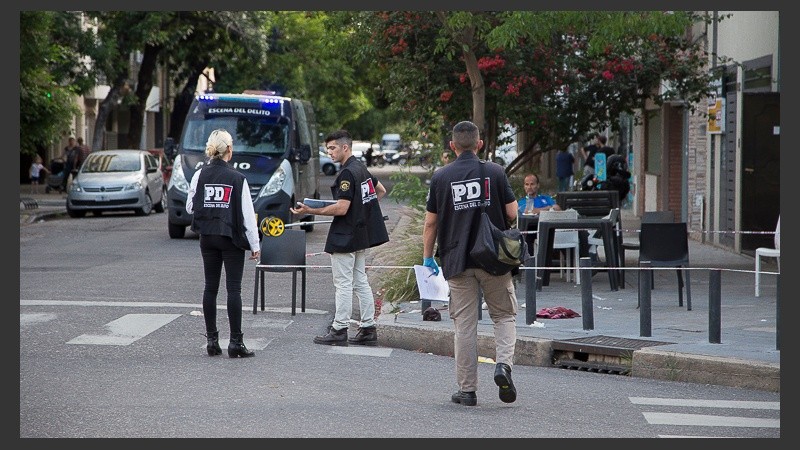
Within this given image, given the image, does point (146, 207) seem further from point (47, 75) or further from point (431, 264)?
point (431, 264)

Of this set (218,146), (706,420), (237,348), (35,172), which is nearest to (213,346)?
(237,348)

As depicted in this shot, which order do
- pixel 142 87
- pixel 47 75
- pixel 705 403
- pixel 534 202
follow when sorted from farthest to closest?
1. pixel 142 87
2. pixel 47 75
3. pixel 534 202
4. pixel 705 403

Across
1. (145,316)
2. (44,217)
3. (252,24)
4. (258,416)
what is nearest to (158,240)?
(44,217)

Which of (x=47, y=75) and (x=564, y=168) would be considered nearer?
(x=564, y=168)

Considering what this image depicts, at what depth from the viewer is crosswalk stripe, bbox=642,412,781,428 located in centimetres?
749


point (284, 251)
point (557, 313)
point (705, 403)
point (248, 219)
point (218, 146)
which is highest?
point (218, 146)

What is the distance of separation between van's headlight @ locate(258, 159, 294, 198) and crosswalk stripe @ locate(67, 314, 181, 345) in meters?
9.58

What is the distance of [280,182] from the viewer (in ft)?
71.7

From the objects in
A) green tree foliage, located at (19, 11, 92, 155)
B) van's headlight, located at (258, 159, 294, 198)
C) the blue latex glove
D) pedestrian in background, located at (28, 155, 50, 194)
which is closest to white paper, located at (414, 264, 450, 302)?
the blue latex glove

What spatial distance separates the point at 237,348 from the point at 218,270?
63 cm

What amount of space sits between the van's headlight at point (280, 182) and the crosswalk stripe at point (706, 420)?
1445cm

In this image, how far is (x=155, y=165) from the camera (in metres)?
30.4

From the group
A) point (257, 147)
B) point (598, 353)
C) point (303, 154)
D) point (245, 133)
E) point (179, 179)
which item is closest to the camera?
point (598, 353)

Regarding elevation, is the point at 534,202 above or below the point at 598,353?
above
